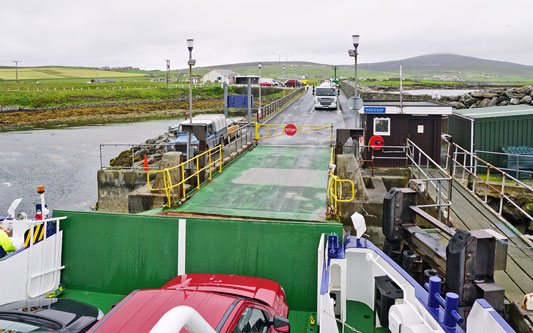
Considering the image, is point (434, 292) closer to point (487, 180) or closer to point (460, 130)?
point (487, 180)

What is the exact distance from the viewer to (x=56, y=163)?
36250 mm

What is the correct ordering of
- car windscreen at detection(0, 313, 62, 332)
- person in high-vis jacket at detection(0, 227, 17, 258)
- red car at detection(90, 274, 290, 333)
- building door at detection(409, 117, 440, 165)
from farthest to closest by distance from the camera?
building door at detection(409, 117, 440, 165)
person in high-vis jacket at detection(0, 227, 17, 258)
red car at detection(90, 274, 290, 333)
car windscreen at detection(0, 313, 62, 332)

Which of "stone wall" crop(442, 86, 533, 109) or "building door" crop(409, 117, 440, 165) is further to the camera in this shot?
"stone wall" crop(442, 86, 533, 109)

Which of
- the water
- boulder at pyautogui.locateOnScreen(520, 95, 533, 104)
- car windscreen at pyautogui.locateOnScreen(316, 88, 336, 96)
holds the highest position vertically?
car windscreen at pyautogui.locateOnScreen(316, 88, 336, 96)

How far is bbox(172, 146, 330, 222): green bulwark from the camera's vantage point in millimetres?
11852

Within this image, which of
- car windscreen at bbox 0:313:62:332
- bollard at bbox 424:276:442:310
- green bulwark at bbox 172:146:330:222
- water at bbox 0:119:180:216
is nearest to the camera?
car windscreen at bbox 0:313:62:332

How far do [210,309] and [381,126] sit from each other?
590 inches

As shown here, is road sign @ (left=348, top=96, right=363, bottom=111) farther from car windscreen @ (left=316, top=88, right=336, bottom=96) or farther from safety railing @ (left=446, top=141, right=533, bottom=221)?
car windscreen @ (left=316, top=88, right=336, bottom=96)

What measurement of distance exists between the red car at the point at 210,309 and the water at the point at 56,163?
21484 mm

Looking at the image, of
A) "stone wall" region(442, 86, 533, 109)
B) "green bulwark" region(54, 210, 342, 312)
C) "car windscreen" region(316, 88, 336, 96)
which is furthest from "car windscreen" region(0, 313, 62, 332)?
"car windscreen" region(316, 88, 336, 96)

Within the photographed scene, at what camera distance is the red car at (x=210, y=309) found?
4.95m

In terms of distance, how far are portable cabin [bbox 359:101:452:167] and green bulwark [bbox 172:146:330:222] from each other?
2319mm

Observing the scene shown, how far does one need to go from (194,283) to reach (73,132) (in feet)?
179

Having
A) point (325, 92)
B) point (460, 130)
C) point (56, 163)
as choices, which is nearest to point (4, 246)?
point (460, 130)
